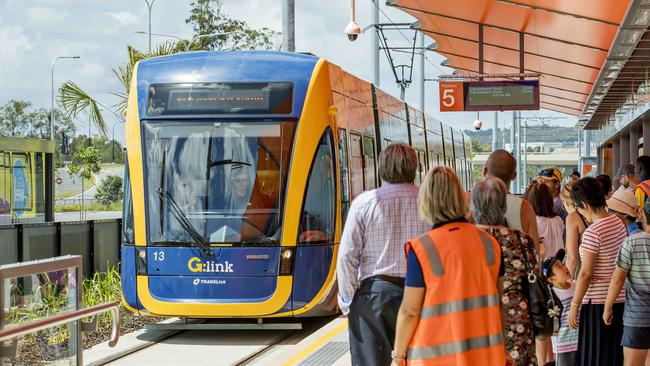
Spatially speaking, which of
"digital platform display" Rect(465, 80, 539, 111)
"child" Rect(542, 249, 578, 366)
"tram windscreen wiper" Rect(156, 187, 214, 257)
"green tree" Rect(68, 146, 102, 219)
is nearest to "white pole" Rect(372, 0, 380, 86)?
"digital platform display" Rect(465, 80, 539, 111)

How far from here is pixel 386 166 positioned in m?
6.31

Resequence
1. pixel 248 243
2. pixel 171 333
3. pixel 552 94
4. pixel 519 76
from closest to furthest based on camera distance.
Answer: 1. pixel 248 243
2. pixel 171 333
3. pixel 519 76
4. pixel 552 94

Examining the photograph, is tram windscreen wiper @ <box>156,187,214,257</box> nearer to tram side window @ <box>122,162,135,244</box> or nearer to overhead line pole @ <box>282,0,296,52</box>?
tram side window @ <box>122,162,135,244</box>

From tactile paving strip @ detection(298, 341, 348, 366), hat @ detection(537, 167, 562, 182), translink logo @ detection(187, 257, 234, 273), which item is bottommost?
tactile paving strip @ detection(298, 341, 348, 366)

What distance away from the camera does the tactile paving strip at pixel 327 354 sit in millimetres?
9811

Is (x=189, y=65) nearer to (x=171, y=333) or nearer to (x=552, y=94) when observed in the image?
(x=171, y=333)

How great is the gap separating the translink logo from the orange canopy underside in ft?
22.7

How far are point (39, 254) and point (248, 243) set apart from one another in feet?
14.8

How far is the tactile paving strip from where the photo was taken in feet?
32.2

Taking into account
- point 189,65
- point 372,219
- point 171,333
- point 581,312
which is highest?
point 189,65

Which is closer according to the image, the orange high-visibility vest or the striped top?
the orange high-visibility vest

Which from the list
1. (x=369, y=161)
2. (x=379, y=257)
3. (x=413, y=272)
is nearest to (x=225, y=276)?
(x=369, y=161)

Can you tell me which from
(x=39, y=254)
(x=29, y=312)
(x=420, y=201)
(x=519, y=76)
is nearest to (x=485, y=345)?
(x=420, y=201)

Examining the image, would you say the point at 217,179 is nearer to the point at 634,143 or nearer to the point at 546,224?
the point at 546,224
